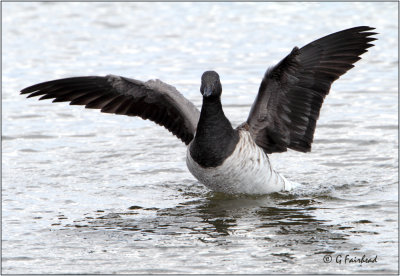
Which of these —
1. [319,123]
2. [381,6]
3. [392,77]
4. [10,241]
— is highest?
[381,6]

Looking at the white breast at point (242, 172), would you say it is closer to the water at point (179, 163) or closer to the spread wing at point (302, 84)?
the water at point (179, 163)

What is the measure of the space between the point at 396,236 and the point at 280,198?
214 cm

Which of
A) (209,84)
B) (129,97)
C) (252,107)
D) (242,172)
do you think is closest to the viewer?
(209,84)

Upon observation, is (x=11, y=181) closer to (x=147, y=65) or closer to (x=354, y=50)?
(x=354, y=50)

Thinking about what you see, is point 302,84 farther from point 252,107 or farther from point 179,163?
point 179,163

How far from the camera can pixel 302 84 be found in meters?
9.72

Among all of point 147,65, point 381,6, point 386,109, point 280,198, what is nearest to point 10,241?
point 280,198

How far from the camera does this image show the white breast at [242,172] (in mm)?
9430

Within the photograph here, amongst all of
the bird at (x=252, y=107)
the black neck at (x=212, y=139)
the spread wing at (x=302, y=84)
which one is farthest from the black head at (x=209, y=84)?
the spread wing at (x=302, y=84)

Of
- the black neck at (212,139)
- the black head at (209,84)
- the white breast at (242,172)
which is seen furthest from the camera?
the white breast at (242,172)

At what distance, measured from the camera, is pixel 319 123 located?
43.6ft

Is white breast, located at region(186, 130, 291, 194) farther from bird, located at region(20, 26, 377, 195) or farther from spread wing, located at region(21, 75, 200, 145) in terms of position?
spread wing, located at region(21, 75, 200, 145)

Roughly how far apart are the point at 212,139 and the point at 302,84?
1411 millimetres

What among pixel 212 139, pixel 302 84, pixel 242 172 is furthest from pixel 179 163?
pixel 302 84
